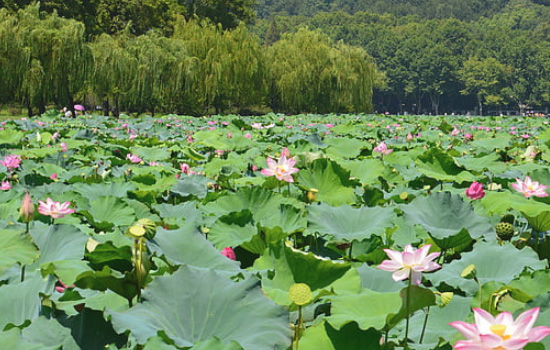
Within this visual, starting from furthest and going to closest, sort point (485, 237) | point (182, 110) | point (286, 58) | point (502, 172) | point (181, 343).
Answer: point (286, 58), point (182, 110), point (502, 172), point (485, 237), point (181, 343)

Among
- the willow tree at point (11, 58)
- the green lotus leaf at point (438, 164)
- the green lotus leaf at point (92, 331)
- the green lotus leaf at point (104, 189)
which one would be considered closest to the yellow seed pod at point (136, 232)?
the green lotus leaf at point (92, 331)

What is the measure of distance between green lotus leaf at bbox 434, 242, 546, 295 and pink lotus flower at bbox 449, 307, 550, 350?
1.48 feet

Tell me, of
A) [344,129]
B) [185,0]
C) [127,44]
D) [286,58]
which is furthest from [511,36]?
[344,129]

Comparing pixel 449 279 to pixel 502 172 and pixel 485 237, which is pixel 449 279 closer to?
pixel 485 237

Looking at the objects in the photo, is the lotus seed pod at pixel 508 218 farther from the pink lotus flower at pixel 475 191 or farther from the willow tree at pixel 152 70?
the willow tree at pixel 152 70

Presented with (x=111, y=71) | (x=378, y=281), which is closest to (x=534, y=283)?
(x=378, y=281)

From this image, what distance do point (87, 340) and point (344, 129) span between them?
505 centimetres

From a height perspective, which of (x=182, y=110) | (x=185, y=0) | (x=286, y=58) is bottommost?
(x=182, y=110)

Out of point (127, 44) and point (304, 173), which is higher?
point (127, 44)

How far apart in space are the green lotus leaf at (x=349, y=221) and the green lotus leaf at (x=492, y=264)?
0.59ft

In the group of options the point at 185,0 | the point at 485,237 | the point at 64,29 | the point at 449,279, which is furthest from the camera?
the point at 185,0

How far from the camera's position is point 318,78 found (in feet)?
79.3

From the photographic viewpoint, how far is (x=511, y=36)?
83.1 metres

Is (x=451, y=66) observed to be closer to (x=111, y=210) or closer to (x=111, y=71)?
(x=111, y=71)
